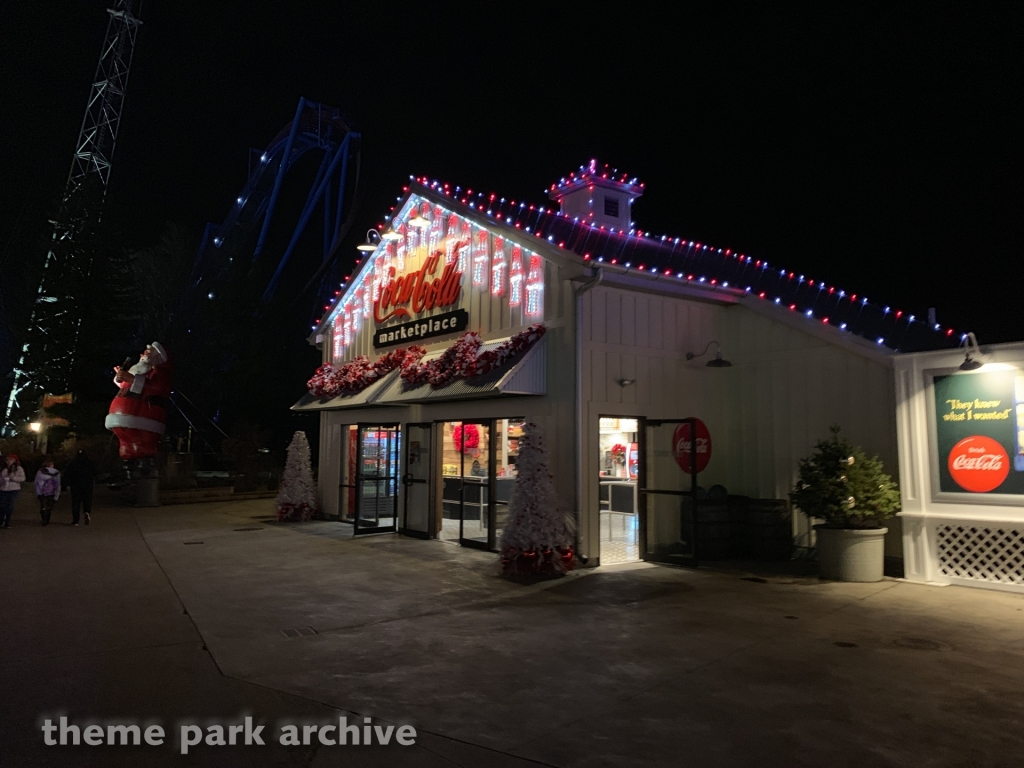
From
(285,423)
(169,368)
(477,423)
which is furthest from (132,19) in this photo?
(477,423)

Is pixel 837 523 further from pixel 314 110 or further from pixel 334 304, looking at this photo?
pixel 314 110

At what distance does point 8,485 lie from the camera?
14281mm

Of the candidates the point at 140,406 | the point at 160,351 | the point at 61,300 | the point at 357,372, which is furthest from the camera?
the point at 61,300

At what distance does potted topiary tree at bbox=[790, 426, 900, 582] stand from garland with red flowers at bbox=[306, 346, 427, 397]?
7.12 meters

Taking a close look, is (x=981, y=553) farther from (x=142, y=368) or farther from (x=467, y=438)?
(x=142, y=368)

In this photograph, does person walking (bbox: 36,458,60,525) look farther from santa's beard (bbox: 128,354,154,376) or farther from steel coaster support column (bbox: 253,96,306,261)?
steel coaster support column (bbox: 253,96,306,261)

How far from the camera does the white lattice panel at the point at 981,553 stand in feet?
27.0

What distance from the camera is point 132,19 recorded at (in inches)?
1976

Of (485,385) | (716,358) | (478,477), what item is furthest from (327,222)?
(716,358)

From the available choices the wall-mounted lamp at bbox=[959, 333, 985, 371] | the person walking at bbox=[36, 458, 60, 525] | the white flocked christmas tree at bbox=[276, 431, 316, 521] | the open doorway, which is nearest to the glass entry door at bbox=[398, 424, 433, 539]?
the open doorway

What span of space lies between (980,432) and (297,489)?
1304 cm

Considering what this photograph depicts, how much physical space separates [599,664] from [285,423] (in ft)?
104

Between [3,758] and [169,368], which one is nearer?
[3,758]

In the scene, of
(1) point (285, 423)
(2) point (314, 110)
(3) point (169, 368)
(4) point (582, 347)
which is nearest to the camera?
(4) point (582, 347)
